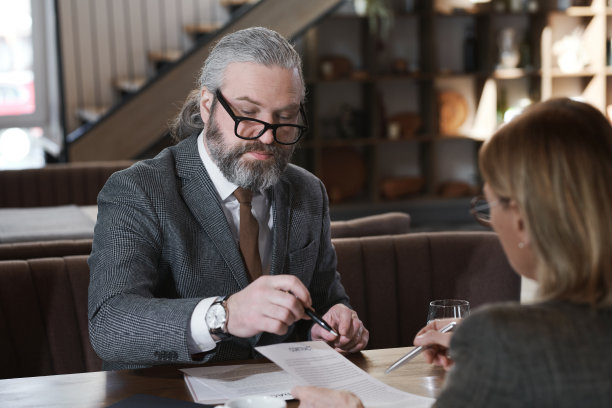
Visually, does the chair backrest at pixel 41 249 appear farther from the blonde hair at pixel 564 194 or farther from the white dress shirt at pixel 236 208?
the blonde hair at pixel 564 194

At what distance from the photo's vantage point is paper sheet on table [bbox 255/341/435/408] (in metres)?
1.46

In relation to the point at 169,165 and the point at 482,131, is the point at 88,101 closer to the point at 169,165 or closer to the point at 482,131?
the point at 482,131

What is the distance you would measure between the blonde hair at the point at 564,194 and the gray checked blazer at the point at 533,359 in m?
0.05

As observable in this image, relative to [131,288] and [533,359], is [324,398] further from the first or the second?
[131,288]

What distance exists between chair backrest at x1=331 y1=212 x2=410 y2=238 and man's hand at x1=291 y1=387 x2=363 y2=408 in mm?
1509

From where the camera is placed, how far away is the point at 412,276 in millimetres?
2592

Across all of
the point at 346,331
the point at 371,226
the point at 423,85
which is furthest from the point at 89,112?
the point at 346,331

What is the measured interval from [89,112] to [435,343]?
5.33 m

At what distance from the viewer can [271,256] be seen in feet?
6.57

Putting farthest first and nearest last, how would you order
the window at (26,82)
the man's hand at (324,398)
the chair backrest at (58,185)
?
the window at (26,82)
the chair backrest at (58,185)
the man's hand at (324,398)

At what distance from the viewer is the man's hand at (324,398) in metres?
1.30

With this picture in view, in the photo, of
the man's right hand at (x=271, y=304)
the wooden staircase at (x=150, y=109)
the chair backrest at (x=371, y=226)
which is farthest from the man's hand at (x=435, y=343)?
the wooden staircase at (x=150, y=109)

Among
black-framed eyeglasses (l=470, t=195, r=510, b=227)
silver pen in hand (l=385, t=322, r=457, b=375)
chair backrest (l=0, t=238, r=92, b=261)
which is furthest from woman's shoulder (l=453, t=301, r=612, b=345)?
chair backrest (l=0, t=238, r=92, b=261)

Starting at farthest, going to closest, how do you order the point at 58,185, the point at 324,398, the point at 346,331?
the point at 58,185, the point at 346,331, the point at 324,398
